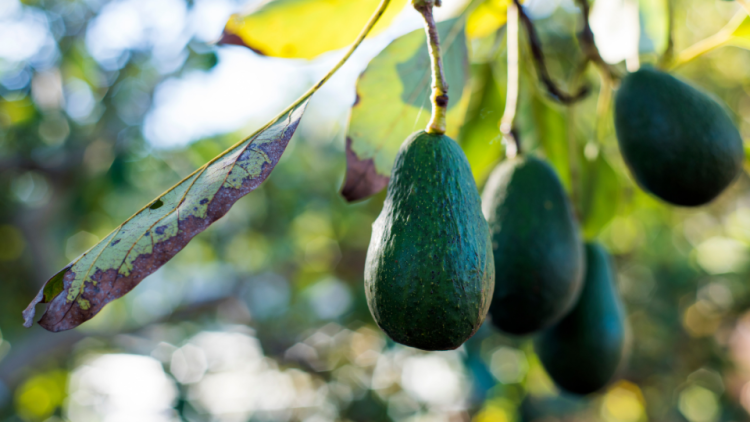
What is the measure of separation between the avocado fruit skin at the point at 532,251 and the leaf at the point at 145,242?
363 millimetres

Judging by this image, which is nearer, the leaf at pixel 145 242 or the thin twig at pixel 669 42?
the leaf at pixel 145 242

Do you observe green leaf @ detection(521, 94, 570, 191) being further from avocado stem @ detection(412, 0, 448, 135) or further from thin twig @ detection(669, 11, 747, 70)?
avocado stem @ detection(412, 0, 448, 135)

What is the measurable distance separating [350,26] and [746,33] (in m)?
0.72

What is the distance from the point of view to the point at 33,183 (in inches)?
146

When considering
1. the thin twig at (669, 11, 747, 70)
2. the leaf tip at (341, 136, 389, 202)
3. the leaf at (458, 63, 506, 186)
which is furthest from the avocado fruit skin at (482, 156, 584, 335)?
the thin twig at (669, 11, 747, 70)

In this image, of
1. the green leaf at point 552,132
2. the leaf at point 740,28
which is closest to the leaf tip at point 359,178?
the green leaf at point 552,132

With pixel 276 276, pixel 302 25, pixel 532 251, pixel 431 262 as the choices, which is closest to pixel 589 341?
pixel 532 251

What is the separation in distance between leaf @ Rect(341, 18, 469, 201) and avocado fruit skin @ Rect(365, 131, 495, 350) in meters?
0.21

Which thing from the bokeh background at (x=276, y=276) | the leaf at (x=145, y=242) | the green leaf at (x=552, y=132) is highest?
the leaf at (x=145, y=242)

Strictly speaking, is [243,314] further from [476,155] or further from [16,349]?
[476,155]

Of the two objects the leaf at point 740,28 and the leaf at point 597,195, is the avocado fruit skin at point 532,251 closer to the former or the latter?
the leaf at point 597,195

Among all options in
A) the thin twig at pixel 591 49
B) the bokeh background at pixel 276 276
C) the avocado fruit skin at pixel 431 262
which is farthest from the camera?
the bokeh background at pixel 276 276

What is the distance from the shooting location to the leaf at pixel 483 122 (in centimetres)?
104

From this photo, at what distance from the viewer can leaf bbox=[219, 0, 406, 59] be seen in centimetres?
72
